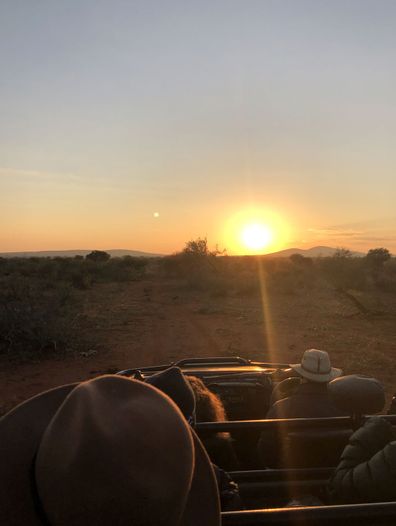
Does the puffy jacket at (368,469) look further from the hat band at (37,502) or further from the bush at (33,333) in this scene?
the bush at (33,333)

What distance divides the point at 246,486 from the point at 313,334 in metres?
Result: 11.1

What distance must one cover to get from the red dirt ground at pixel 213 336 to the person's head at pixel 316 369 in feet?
17.2

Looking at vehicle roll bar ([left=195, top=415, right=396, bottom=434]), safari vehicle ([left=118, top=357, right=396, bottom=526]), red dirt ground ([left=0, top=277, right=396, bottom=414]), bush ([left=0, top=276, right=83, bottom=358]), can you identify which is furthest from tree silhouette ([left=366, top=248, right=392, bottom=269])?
vehicle roll bar ([left=195, top=415, right=396, bottom=434])

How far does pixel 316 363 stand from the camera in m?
3.51

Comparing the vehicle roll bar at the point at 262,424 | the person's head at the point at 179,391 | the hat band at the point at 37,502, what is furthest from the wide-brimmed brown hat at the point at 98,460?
the vehicle roll bar at the point at 262,424

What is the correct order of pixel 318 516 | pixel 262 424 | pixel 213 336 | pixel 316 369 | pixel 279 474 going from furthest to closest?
pixel 213 336, pixel 316 369, pixel 279 474, pixel 262 424, pixel 318 516

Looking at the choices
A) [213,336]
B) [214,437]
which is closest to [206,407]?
[214,437]

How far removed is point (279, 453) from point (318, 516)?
137 cm

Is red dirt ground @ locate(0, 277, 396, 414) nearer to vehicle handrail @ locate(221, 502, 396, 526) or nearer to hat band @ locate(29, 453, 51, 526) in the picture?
vehicle handrail @ locate(221, 502, 396, 526)

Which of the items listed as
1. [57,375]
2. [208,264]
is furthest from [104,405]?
[208,264]

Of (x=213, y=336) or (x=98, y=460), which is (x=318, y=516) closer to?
(x=98, y=460)

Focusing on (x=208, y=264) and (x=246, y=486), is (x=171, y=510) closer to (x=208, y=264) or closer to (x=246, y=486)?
(x=246, y=486)

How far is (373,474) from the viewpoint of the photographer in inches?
73.5

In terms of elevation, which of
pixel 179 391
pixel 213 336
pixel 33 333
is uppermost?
pixel 179 391
